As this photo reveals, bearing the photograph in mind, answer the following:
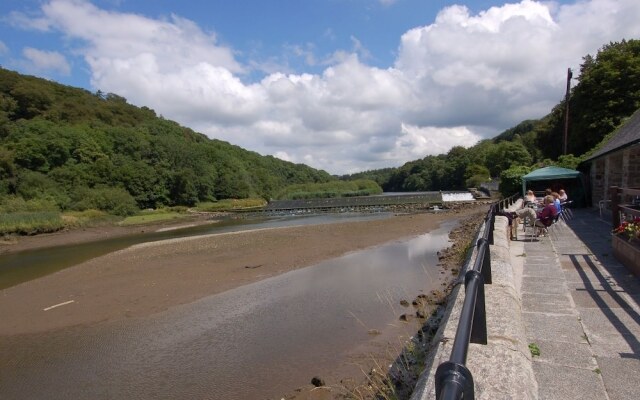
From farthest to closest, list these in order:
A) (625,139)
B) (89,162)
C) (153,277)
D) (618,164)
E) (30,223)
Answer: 1. (89,162)
2. (30,223)
3. (153,277)
4. (618,164)
5. (625,139)

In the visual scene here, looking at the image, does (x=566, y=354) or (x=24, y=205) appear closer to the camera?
(x=566, y=354)

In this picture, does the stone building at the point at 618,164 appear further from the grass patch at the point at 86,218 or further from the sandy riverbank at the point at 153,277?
A: the grass patch at the point at 86,218

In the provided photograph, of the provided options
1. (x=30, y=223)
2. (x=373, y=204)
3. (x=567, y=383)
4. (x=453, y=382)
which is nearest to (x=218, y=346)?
(x=567, y=383)

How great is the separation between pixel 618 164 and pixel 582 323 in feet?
44.1

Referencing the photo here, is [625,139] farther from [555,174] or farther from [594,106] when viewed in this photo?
[594,106]

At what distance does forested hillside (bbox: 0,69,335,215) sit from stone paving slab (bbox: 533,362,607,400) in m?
56.3

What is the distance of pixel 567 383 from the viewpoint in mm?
2893

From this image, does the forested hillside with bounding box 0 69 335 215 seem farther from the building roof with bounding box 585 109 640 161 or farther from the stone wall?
the building roof with bounding box 585 109 640 161

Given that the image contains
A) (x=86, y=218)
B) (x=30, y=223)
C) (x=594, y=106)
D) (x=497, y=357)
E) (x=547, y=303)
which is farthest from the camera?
(x=86, y=218)

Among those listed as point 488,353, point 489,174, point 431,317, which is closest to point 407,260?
point 431,317

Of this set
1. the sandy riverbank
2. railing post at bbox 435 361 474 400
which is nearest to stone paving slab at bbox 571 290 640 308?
railing post at bbox 435 361 474 400

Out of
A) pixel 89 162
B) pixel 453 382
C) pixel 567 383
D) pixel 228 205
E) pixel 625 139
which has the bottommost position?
pixel 228 205

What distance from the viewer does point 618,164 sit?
14.2 meters

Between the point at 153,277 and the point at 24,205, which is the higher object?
the point at 24,205
